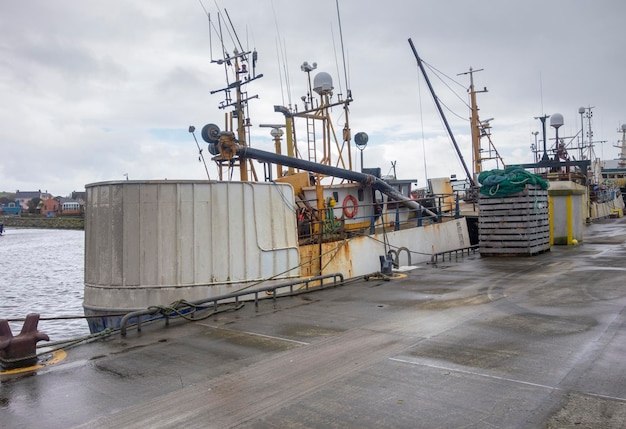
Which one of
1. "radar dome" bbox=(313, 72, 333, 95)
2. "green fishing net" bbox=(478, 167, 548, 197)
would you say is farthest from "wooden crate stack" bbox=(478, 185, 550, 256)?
"radar dome" bbox=(313, 72, 333, 95)

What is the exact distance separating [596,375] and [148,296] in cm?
739

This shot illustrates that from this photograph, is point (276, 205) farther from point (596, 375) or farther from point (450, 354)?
point (596, 375)

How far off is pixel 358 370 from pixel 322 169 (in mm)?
12130

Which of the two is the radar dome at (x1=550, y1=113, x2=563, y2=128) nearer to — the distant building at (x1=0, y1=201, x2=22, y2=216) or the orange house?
the orange house

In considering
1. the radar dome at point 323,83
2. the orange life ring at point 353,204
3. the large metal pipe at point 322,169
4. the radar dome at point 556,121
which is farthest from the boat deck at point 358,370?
the radar dome at point 556,121

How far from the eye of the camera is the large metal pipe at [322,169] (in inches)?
627

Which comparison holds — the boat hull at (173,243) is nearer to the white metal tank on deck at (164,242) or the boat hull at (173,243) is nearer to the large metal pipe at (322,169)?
the white metal tank on deck at (164,242)

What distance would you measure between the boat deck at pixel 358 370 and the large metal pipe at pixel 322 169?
799cm

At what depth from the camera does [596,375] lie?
4.72m

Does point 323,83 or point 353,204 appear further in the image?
point 323,83

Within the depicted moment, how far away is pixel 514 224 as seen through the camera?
14547 millimetres

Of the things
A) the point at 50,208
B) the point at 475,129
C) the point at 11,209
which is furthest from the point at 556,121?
the point at 11,209

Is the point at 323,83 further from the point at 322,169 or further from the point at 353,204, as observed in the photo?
the point at 353,204

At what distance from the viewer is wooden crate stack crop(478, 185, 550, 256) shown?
47.1 ft
